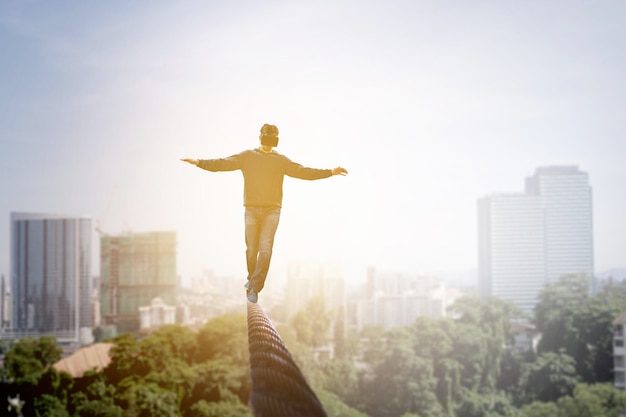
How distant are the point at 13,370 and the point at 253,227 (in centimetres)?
2042

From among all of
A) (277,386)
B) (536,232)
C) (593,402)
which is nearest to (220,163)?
(277,386)

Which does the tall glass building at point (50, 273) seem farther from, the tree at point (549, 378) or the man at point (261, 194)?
the man at point (261, 194)

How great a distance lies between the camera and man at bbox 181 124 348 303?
1760mm

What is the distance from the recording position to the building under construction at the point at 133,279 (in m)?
37.0

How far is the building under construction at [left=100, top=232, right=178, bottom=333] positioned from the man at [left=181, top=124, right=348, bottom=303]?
116 ft

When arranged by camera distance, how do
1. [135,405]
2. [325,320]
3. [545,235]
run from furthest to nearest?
[545,235]
[325,320]
[135,405]

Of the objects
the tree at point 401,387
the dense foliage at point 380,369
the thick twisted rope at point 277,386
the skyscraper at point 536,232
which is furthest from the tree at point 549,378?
the skyscraper at point 536,232

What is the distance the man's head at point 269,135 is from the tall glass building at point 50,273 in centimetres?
4109

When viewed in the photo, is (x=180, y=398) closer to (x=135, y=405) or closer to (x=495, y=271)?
(x=135, y=405)

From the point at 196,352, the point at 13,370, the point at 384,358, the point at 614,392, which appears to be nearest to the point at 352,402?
the point at 384,358

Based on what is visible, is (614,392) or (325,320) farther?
(325,320)

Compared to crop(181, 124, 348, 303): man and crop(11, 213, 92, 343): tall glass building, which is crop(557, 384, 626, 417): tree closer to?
crop(181, 124, 348, 303): man

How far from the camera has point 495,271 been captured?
6328cm

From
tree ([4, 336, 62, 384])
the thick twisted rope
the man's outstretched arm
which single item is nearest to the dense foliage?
tree ([4, 336, 62, 384])
